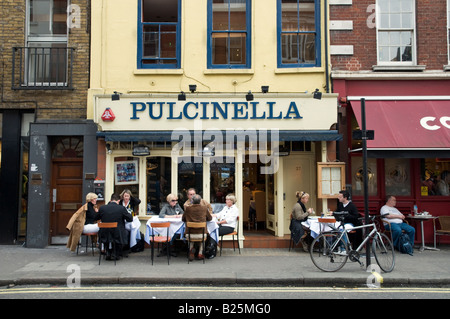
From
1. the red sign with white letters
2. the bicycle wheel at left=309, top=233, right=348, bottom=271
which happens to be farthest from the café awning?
the red sign with white letters

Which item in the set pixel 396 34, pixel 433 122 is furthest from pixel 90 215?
pixel 396 34

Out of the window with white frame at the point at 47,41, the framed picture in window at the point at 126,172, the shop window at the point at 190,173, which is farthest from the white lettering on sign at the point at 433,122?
the window with white frame at the point at 47,41

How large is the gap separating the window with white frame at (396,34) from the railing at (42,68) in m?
8.81

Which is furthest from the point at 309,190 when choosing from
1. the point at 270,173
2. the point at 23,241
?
the point at 23,241

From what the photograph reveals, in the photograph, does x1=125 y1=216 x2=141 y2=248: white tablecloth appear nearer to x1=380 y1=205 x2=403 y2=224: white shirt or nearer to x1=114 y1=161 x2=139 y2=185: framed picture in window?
x1=114 y1=161 x2=139 y2=185: framed picture in window

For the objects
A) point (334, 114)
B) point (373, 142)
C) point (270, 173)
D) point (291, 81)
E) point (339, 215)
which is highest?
point (291, 81)

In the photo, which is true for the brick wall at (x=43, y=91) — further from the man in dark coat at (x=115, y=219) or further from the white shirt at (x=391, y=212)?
the white shirt at (x=391, y=212)

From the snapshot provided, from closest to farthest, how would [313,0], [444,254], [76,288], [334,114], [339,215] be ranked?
[76,288] → [339,215] → [444,254] → [334,114] → [313,0]

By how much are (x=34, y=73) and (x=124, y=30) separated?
9.23 feet

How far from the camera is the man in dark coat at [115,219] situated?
8984 mm

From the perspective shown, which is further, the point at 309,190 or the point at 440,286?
the point at 309,190

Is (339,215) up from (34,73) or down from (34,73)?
down

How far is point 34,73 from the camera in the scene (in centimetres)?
1122

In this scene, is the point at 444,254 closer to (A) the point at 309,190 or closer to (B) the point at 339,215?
(B) the point at 339,215
